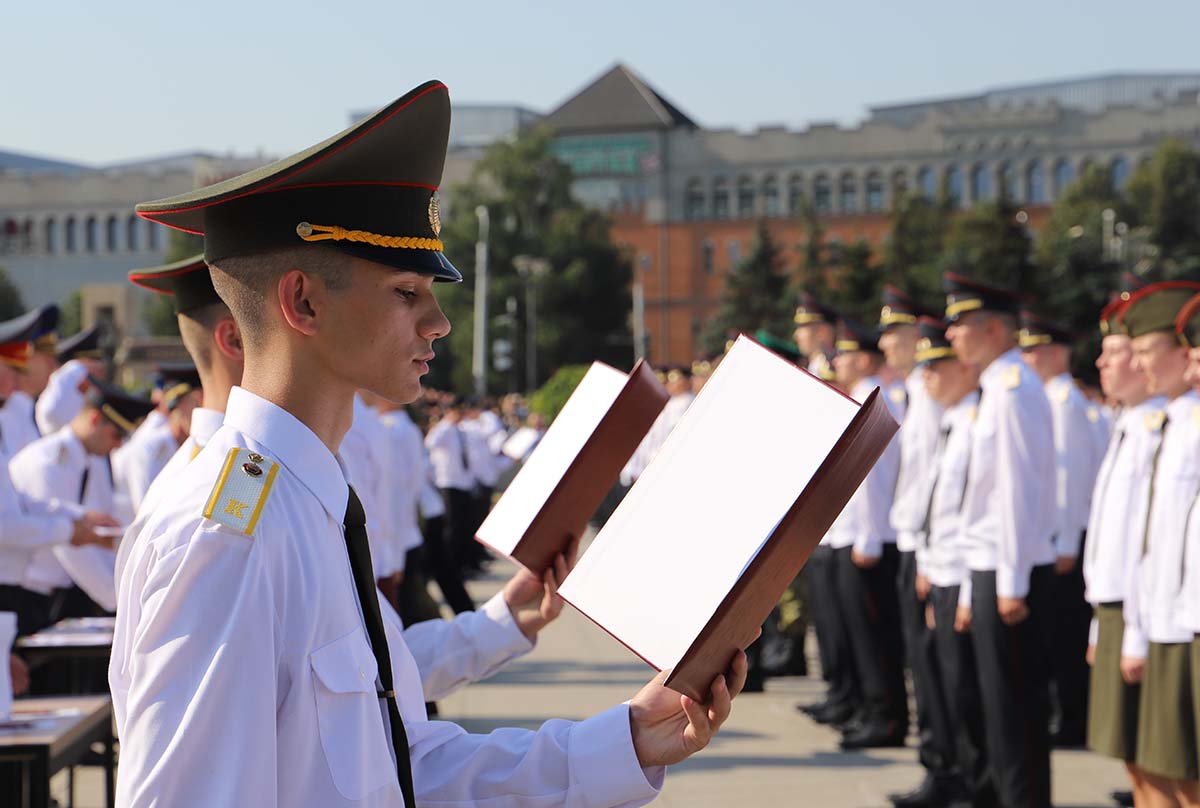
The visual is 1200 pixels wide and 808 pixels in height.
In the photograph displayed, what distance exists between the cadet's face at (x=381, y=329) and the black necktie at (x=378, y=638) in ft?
0.66

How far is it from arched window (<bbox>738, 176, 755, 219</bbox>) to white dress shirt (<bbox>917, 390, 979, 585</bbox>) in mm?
81881

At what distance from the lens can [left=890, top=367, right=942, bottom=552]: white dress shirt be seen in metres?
7.86

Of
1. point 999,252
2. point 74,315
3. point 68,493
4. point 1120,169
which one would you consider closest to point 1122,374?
point 68,493

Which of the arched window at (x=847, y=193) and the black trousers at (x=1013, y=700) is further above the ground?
the arched window at (x=847, y=193)

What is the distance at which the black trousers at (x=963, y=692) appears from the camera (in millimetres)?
6605

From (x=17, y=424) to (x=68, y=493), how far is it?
1.39 metres

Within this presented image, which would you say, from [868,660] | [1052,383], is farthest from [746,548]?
[1052,383]

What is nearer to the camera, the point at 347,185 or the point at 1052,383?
the point at 347,185

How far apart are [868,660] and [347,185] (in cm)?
707

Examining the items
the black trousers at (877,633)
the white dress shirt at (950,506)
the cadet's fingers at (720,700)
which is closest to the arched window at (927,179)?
the black trousers at (877,633)

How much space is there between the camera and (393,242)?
206cm

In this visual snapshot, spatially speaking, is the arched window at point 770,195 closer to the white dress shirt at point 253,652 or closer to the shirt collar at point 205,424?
the shirt collar at point 205,424

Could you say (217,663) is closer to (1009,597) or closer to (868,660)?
(1009,597)

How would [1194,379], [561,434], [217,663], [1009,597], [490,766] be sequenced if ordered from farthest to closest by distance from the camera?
1. [1009,597]
2. [1194,379]
3. [561,434]
4. [490,766]
5. [217,663]
